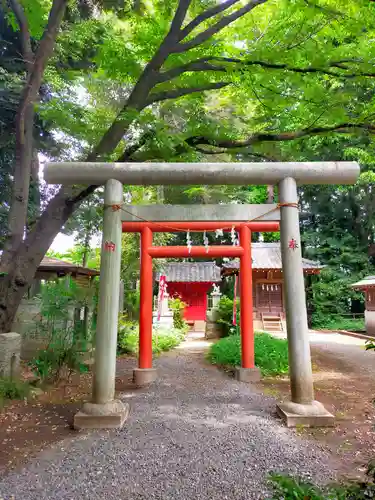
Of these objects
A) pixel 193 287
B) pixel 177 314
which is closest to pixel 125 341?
pixel 177 314

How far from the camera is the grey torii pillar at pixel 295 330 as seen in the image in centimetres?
426

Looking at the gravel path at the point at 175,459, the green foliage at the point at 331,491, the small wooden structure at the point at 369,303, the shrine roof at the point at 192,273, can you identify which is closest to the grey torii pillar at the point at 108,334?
the gravel path at the point at 175,459

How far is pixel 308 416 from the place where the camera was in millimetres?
4215

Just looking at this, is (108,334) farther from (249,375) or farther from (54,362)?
(249,375)

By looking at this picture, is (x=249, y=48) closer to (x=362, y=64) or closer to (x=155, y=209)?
(x=362, y=64)

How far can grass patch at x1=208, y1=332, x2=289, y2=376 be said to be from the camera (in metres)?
7.85

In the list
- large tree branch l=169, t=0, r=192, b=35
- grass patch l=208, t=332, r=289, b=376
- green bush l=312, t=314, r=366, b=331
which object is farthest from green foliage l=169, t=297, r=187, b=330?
large tree branch l=169, t=0, r=192, b=35

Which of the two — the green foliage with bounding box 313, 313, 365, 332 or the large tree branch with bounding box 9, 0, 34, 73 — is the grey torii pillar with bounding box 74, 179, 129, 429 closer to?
the large tree branch with bounding box 9, 0, 34, 73

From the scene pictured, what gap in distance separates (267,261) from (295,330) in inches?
539

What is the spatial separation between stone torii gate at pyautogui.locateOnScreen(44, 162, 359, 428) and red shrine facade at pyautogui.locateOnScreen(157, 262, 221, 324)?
16.3 meters

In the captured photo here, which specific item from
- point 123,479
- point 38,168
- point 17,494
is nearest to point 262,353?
point 123,479

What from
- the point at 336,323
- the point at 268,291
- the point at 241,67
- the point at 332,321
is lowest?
the point at 336,323

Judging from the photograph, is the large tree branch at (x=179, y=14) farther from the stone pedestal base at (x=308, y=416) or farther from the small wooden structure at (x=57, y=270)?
the small wooden structure at (x=57, y=270)

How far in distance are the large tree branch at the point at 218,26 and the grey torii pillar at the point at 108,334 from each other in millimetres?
2702
